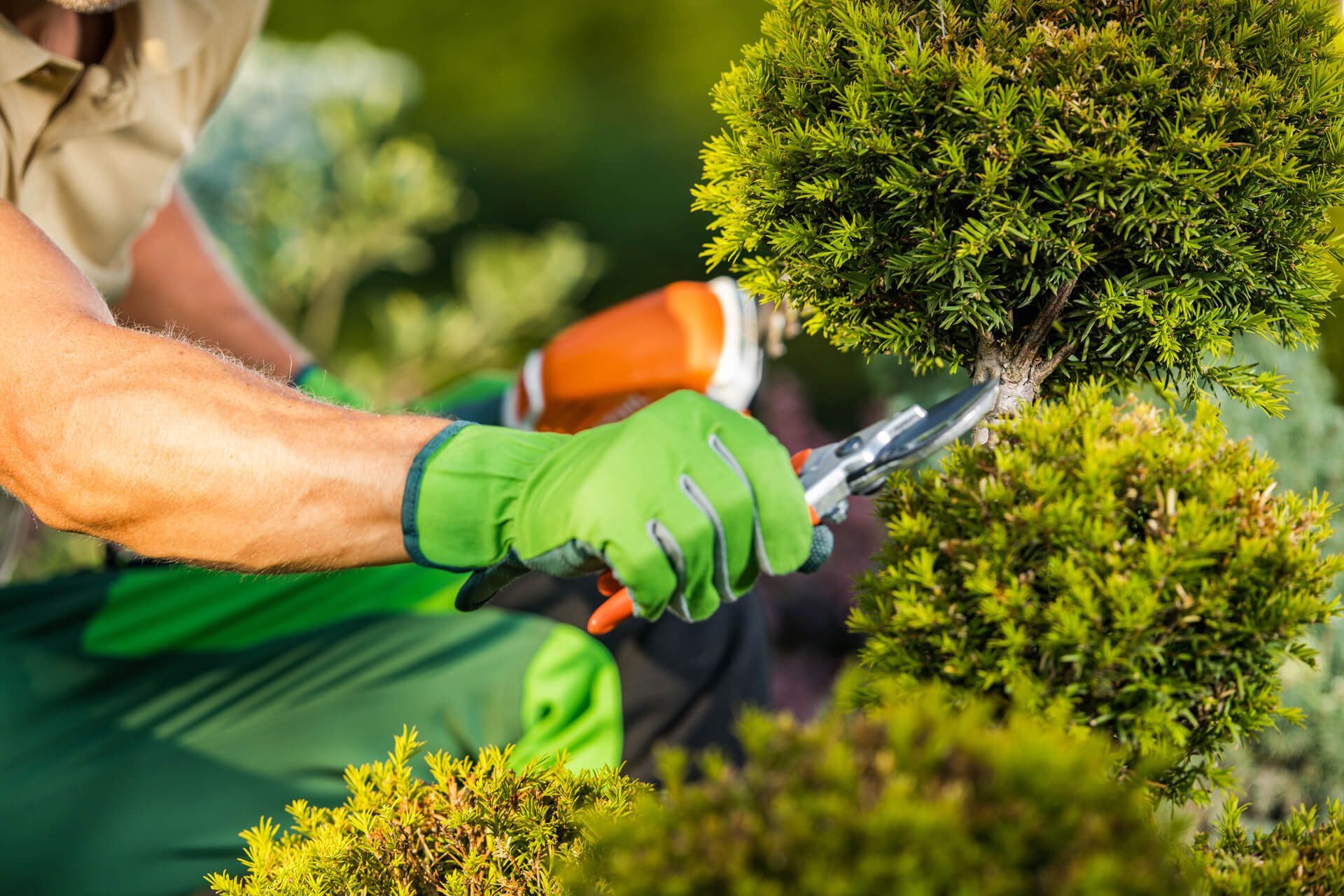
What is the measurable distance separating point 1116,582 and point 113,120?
6.47ft

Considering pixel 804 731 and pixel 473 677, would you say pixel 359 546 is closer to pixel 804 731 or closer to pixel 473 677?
pixel 804 731

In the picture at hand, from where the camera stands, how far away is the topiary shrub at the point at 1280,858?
3.36 ft

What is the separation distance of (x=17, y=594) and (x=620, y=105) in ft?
9.31

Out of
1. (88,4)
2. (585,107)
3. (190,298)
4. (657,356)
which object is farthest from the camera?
(585,107)

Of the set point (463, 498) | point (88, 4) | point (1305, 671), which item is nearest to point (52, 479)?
point (463, 498)

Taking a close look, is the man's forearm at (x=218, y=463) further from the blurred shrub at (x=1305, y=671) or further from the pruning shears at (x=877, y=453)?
the blurred shrub at (x=1305, y=671)

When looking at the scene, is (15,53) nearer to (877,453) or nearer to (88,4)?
(88,4)

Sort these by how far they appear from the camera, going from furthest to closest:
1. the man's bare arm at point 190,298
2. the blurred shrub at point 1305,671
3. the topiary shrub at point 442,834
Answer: the man's bare arm at point 190,298, the blurred shrub at point 1305,671, the topiary shrub at point 442,834

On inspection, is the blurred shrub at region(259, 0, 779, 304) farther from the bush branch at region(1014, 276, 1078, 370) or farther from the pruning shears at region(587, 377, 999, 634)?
the pruning shears at region(587, 377, 999, 634)

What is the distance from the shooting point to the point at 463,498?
115cm

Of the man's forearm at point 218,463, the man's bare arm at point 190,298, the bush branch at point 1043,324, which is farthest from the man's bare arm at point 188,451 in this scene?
the man's bare arm at point 190,298

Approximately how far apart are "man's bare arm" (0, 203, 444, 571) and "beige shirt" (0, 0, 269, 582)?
66 cm

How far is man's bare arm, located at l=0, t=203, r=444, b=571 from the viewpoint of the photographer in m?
1.17

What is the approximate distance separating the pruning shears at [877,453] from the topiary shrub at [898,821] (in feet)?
1.04
